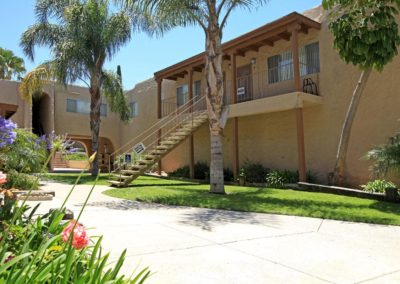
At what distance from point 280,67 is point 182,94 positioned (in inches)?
293

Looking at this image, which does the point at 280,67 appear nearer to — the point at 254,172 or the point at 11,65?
the point at 254,172

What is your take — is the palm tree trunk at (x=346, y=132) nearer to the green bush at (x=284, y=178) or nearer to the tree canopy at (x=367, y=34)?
the green bush at (x=284, y=178)

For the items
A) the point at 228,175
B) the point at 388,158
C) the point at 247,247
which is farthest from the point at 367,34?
the point at 228,175

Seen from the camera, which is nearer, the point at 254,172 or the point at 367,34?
the point at 367,34

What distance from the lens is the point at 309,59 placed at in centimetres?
1583

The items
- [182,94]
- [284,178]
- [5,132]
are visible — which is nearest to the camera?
[5,132]

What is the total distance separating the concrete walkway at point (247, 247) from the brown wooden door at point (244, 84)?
10946mm

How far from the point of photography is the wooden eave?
1440 centimetres

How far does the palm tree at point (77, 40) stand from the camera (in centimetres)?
1742

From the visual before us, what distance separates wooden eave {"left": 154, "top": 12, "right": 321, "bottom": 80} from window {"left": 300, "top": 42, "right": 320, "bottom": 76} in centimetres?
69

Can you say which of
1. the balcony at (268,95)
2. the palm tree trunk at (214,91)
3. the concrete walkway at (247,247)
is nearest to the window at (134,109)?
the balcony at (268,95)

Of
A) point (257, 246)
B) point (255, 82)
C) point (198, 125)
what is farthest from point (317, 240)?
point (255, 82)

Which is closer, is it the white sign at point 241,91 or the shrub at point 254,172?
the shrub at point 254,172

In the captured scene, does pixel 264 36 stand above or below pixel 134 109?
above
